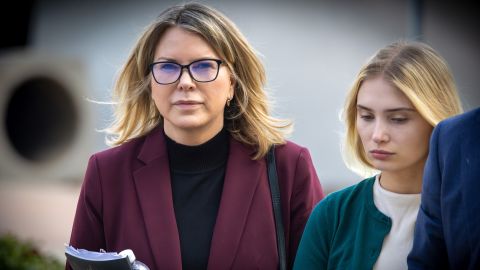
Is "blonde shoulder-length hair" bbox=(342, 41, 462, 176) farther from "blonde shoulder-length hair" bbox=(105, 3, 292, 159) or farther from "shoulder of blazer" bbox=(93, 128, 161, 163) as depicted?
"shoulder of blazer" bbox=(93, 128, 161, 163)

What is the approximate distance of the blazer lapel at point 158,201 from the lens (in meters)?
3.20

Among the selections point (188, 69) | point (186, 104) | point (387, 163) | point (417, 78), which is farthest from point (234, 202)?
point (417, 78)

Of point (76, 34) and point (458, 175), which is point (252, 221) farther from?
point (76, 34)

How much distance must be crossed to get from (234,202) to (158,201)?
32 cm

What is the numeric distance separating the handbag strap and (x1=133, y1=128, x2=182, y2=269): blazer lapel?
42 centimetres

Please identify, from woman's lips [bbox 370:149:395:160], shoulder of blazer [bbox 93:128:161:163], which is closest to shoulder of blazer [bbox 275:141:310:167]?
shoulder of blazer [bbox 93:128:161:163]

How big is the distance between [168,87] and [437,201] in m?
1.35

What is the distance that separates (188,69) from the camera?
321cm

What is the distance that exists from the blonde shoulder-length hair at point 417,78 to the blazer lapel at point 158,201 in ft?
2.81

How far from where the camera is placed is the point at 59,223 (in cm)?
970

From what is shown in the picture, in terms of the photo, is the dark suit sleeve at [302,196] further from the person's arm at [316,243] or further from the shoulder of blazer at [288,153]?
the person's arm at [316,243]

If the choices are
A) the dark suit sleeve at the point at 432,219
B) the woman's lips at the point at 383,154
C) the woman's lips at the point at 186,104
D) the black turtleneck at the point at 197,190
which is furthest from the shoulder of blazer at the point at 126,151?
the dark suit sleeve at the point at 432,219

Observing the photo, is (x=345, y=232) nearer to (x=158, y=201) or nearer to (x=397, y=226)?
(x=397, y=226)

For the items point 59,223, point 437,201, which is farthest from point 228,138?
point 59,223
